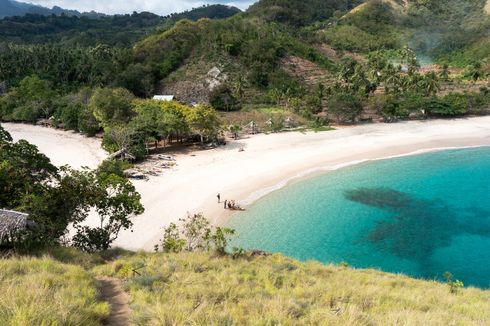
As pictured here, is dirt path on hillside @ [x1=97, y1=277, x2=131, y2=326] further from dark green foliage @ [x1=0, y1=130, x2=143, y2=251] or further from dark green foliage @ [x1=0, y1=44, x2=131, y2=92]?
dark green foliage @ [x1=0, y1=44, x2=131, y2=92]

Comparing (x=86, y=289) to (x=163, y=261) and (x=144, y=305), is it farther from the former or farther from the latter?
(x=163, y=261)

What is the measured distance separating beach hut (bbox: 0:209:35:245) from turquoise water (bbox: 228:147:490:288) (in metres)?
15.3

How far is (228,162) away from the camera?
4500cm

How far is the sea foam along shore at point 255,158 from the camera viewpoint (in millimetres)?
32812

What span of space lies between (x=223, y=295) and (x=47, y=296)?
4989mm

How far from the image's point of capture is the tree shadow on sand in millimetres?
28172

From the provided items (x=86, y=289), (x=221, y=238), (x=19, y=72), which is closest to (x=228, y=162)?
(x=221, y=238)

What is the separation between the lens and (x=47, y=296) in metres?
8.84

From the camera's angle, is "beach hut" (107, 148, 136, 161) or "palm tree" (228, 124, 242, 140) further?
"palm tree" (228, 124, 242, 140)

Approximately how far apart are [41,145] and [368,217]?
45424 mm

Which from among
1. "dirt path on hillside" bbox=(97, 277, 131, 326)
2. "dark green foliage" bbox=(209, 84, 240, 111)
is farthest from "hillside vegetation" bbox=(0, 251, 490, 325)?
"dark green foliage" bbox=(209, 84, 240, 111)

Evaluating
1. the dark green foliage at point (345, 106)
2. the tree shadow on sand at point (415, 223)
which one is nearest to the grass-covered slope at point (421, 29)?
the dark green foliage at point (345, 106)

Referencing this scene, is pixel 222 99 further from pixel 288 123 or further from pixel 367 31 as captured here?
pixel 367 31

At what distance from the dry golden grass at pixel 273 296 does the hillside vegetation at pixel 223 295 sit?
3 cm
